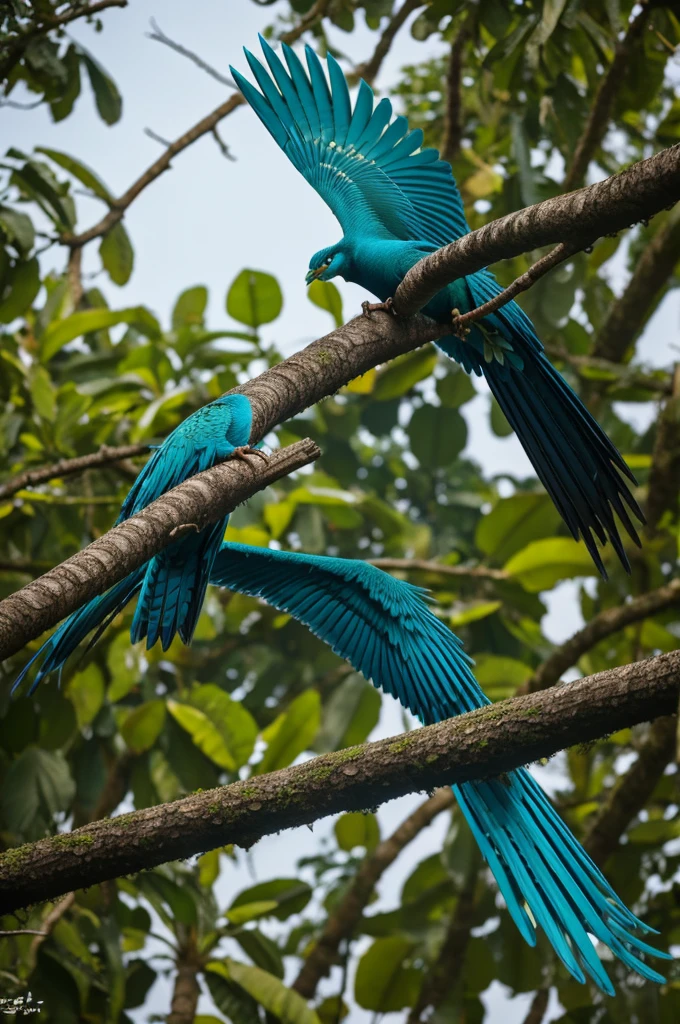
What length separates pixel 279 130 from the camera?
3.38 m

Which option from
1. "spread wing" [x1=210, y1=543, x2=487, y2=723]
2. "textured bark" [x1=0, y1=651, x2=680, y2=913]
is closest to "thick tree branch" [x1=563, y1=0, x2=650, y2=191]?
"spread wing" [x1=210, y1=543, x2=487, y2=723]

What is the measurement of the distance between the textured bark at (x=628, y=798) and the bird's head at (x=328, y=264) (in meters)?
2.64

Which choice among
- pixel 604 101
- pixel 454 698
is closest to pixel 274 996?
pixel 454 698

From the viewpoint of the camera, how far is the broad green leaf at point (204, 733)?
14.7 ft

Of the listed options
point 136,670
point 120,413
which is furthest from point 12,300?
point 136,670

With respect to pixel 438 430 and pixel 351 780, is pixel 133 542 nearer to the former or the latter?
pixel 351 780

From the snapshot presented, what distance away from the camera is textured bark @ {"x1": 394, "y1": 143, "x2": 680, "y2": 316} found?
2189 millimetres

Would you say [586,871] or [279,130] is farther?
[279,130]

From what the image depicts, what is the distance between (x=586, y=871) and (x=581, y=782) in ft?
9.44

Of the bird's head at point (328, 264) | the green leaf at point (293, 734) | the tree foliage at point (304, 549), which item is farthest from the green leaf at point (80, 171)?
the green leaf at point (293, 734)

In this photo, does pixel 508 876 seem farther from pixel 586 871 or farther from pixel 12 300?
pixel 12 300

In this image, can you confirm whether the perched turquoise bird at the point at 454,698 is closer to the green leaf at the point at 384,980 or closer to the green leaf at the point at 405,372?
the green leaf at the point at 384,980

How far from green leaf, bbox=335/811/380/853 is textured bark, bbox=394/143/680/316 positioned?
339 cm

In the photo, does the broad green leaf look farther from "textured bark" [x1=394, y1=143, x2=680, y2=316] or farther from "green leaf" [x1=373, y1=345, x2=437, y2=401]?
"textured bark" [x1=394, y1=143, x2=680, y2=316]
